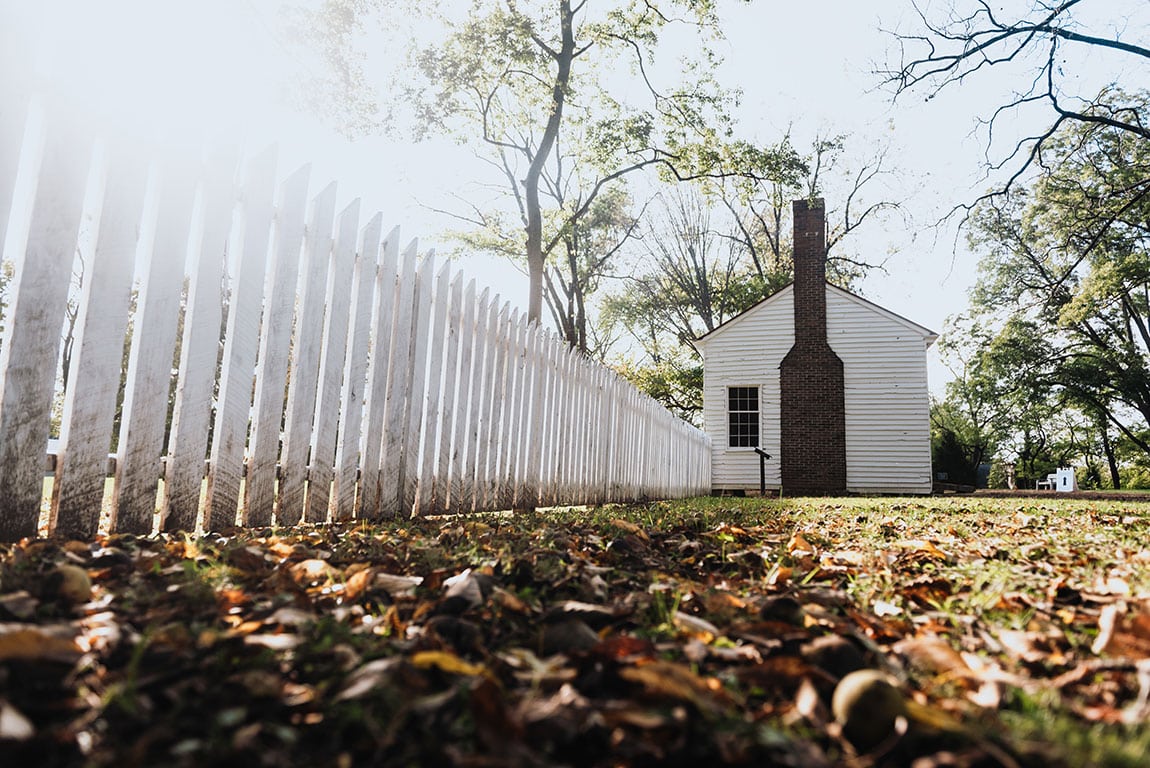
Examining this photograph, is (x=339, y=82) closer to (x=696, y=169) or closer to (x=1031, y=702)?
(x=696, y=169)

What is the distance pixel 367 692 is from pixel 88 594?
0.83 meters

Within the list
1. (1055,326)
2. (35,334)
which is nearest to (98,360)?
(35,334)

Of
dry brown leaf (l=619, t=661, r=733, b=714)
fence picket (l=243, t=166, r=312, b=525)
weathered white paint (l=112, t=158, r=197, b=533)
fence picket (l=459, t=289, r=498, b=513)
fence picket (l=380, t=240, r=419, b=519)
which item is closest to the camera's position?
dry brown leaf (l=619, t=661, r=733, b=714)

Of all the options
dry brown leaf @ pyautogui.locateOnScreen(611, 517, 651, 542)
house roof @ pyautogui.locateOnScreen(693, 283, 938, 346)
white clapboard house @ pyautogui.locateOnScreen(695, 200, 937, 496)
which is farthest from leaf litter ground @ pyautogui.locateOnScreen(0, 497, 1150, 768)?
house roof @ pyautogui.locateOnScreen(693, 283, 938, 346)

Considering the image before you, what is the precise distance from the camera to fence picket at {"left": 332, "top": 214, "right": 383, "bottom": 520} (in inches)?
146

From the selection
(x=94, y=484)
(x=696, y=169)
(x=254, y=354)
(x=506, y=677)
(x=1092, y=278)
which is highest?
(x=696, y=169)

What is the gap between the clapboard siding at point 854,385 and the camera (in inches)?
633

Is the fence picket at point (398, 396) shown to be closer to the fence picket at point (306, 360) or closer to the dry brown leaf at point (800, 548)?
the fence picket at point (306, 360)

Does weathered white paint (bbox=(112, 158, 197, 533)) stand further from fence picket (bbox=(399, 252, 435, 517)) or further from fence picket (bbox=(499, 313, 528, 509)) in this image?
fence picket (bbox=(499, 313, 528, 509))

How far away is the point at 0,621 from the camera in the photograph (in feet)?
3.67

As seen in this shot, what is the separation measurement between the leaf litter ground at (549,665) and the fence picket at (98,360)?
22.9 inches

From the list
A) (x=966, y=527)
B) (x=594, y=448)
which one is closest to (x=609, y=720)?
(x=966, y=527)

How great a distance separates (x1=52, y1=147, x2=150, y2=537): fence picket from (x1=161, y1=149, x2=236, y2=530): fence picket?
0.27m

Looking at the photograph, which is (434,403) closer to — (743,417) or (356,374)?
(356,374)
